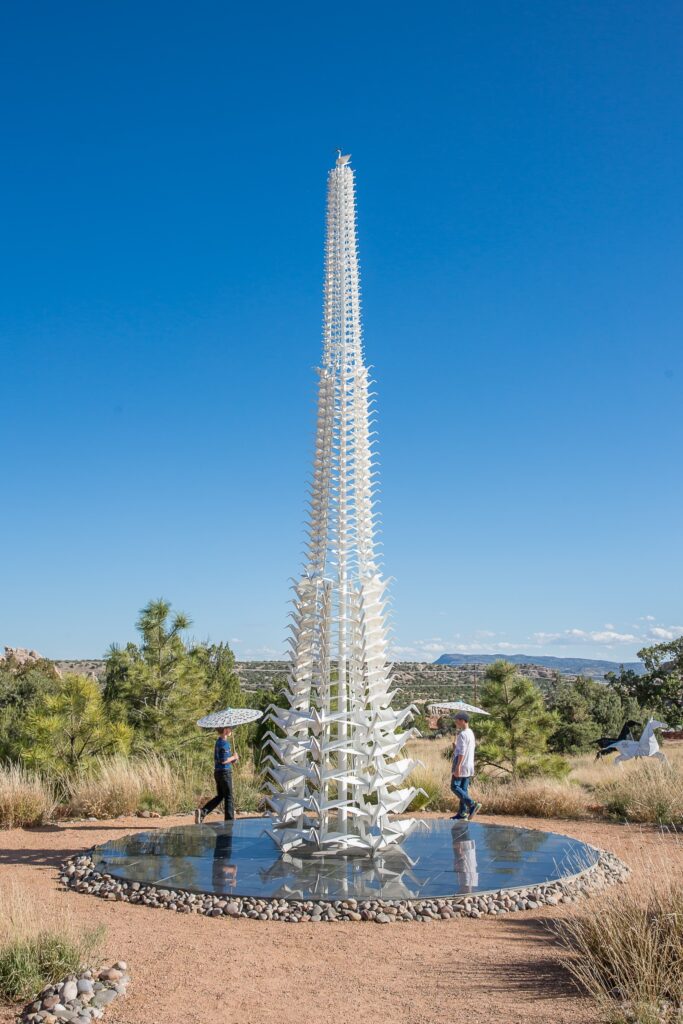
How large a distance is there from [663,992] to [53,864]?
7562 mm

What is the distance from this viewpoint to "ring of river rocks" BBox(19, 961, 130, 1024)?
17.8 ft

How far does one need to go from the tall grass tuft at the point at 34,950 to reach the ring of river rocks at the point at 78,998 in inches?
5.0

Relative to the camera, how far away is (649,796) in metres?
Answer: 13.8

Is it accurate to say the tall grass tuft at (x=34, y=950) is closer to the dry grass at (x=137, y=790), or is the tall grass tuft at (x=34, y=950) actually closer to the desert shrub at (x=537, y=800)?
the dry grass at (x=137, y=790)

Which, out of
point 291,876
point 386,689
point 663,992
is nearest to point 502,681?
point 386,689

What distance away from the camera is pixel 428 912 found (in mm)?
8031

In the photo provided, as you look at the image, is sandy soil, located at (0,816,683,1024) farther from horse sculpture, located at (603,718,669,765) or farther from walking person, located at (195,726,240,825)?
horse sculpture, located at (603,718,669,765)

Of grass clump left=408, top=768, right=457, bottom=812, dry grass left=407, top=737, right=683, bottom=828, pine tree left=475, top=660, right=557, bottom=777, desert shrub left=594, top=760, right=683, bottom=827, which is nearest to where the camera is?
desert shrub left=594, top=760, right=683, bottom=827

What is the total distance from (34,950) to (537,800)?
10.2 meters

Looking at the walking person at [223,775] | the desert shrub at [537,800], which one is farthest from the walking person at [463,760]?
the walking person at [223,775]

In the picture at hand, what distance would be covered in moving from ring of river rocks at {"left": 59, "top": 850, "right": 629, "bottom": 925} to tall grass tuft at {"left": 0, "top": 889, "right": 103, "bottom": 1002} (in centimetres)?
180

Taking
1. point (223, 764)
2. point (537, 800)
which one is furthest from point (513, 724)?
point (223, 764)

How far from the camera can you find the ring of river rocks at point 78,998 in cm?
544

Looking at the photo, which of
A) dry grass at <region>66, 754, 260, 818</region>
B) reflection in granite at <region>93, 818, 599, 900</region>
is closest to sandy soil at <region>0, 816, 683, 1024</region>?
reflection in granite at <region>93, 818, 599, 900</region>
